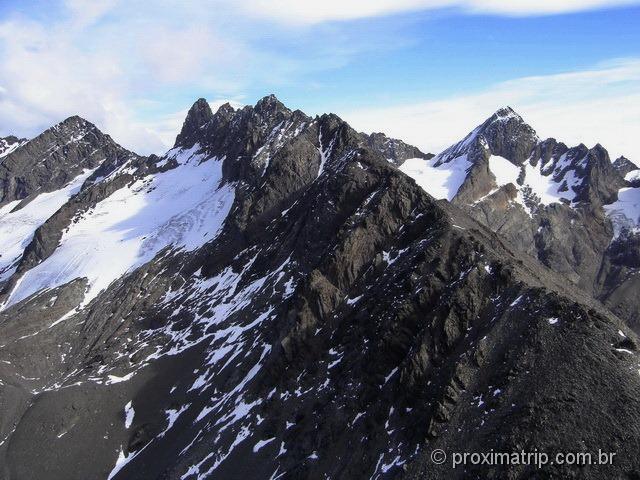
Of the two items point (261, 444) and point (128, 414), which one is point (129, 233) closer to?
point (128, 414)

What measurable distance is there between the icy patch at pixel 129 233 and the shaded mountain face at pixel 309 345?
3.65 feet

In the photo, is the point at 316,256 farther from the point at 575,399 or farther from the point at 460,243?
the point at 575,399

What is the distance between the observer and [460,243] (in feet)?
278

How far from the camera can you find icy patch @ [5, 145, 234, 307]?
155 meters

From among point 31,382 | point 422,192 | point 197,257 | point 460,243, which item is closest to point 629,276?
point 422,192

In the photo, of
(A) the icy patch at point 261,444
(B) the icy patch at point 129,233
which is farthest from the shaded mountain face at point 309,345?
(B) the icy patch at point 129,233

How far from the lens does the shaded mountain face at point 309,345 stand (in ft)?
199

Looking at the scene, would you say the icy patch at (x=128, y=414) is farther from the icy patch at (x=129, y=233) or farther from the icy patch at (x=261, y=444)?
the icy patch at (x=129, y=233)

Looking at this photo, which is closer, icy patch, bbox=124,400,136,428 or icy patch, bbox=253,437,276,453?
icy patch, bbox=253,437,276,453

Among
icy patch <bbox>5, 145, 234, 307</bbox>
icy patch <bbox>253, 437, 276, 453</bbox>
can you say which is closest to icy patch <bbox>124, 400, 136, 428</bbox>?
icy patch <bbox>253, 437, 276, 453</bbox>

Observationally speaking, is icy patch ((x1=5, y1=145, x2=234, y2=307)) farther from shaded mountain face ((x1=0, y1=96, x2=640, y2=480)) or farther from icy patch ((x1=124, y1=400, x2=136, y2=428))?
icy patch ((x1=124, y1=400, x2=136, y2=428))

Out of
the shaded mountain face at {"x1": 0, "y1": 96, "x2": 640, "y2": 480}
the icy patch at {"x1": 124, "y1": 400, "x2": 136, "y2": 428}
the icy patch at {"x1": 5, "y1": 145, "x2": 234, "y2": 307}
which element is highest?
the icy patch at {"x1": 5, "y1": 145, "x2": 234, "y2": 307}

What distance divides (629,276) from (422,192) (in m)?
Result: 119

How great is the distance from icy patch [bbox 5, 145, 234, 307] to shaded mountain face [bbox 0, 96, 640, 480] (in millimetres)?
1113
